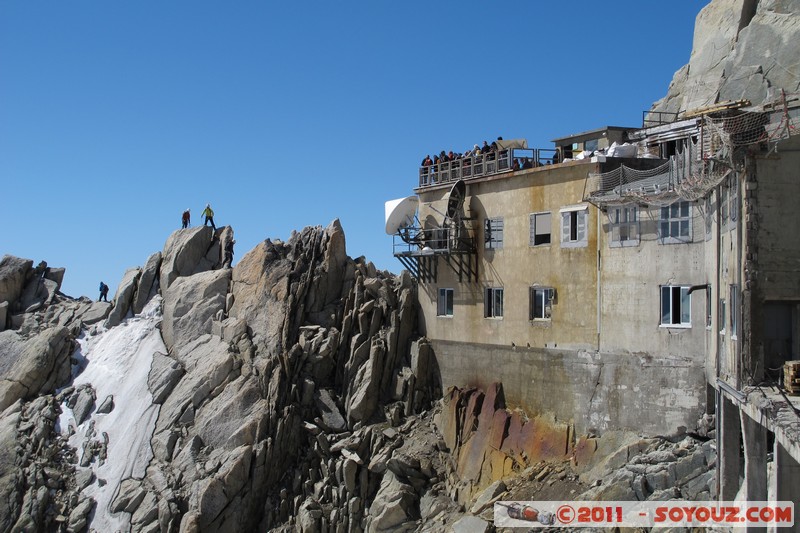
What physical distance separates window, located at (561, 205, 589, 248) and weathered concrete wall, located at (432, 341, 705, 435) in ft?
15.3

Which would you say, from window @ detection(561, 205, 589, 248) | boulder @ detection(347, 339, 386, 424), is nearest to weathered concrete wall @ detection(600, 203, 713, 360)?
window @ detection(561, 205, 589, 248)

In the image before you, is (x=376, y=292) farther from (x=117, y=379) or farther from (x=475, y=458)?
(x=117, y=379)

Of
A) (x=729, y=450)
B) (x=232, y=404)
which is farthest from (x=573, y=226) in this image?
(x=232, y=404)

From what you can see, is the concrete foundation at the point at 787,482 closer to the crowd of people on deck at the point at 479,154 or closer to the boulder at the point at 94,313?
the crowd of people on deck at the point at 479,154

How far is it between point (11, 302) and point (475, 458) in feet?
110

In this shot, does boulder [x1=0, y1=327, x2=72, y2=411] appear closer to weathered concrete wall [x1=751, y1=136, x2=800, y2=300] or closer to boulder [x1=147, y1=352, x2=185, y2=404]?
boulder [x1=147, y1=352, x2=185, y2=404]

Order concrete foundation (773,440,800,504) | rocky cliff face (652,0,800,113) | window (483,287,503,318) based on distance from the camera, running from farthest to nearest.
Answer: rocky cliff face (652,0,800,113) < window (483,287,503,318) < concrete foundation (773,440,800,504)

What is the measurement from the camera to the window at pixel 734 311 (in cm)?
2305

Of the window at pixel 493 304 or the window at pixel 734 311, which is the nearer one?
the window at pixel 734 311

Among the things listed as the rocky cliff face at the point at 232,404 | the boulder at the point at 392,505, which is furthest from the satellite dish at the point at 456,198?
the boulder at the point at 392,505

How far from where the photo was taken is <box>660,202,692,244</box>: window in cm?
2852

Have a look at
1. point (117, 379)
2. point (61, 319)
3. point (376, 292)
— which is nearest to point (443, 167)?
point (376, 292)

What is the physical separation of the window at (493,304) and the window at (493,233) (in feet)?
6.99

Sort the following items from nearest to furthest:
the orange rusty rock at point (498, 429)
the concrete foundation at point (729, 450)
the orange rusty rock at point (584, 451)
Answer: the concrete foundation at point (729, 450)
the orange rusty rock at point (584, 451)
the orange rusty rock at point (498, 429)
